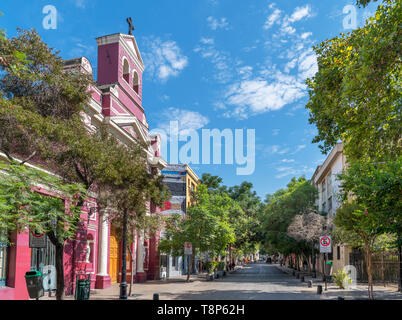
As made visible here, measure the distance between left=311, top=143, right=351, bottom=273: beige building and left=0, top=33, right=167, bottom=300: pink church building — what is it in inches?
671

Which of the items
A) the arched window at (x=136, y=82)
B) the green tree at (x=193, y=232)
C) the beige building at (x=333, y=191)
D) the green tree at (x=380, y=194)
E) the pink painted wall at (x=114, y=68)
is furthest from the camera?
the beige building at (x=333, y=191)

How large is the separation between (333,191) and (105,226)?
1015 inches

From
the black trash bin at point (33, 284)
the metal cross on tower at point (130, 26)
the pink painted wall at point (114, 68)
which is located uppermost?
the metal cross on tower at point (130, 26)

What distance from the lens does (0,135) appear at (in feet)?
42.1

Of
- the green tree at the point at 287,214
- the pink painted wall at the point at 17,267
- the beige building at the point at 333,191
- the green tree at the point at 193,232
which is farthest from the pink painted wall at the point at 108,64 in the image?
the green tree at the point at 287,214

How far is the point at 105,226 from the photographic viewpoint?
2522cm

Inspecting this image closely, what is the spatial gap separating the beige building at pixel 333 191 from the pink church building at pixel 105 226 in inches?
671

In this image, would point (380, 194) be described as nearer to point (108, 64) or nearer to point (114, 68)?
point (114, 68)

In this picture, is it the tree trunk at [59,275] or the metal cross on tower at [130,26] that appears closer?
the tree trunk at [59,275]

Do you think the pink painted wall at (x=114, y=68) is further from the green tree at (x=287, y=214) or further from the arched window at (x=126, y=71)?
the green tree at (x=287, y=214)

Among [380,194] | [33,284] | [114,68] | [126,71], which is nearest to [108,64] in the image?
[114,68]

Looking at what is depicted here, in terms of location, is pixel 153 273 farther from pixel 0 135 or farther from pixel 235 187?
pixel 235 187

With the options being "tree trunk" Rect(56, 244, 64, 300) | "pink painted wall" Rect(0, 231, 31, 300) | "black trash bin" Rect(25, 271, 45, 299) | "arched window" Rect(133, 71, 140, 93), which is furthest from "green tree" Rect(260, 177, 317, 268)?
"black trash bin" Rect(25, 271, 45, 299)

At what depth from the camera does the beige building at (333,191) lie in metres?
38.8
